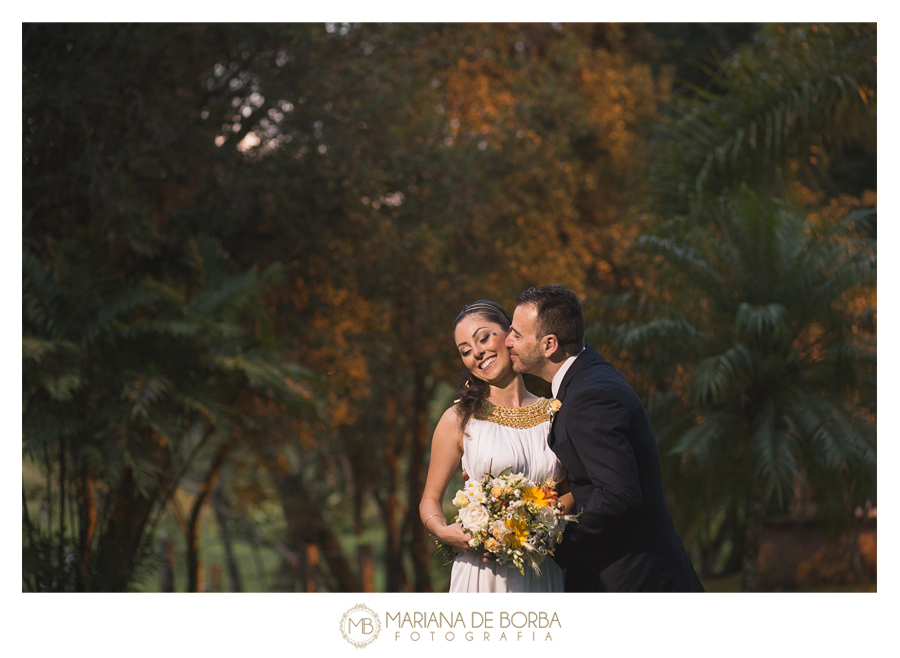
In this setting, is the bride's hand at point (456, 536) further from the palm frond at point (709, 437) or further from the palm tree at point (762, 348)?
the palm tree at point (762, 348)

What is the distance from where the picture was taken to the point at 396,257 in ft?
28.0

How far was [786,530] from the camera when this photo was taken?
8.30 metres

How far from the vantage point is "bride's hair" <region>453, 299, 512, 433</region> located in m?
3.17

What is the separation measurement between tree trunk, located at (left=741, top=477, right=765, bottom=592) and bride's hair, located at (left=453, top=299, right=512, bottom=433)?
13.7 feet

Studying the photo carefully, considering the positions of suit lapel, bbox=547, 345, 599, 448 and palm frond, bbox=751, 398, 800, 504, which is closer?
suit lapel, bbox=547, 345, 599, 448
